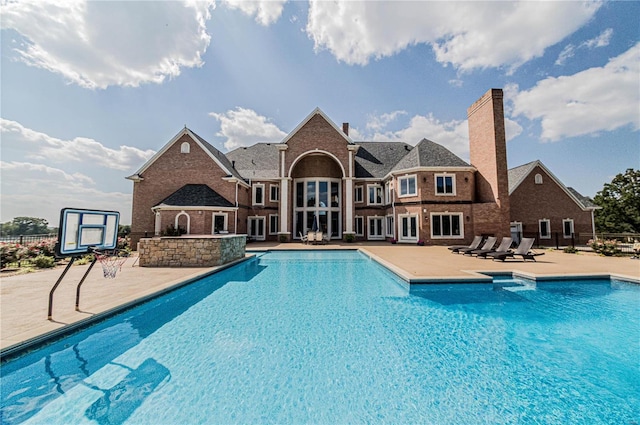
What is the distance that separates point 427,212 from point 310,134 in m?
12.4

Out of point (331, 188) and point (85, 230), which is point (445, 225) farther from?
point (85, 230)

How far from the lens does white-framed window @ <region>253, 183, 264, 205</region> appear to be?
83.7 feet

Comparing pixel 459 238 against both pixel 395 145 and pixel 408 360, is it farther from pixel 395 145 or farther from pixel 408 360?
pixel 408 360

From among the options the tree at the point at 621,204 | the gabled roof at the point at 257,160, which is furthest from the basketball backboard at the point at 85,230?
the tree at the point at 621,204

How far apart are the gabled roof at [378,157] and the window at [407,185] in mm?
3899

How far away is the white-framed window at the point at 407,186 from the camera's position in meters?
20.8

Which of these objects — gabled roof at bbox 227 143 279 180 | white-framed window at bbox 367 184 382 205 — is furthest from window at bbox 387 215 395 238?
gabled roof at bbox 227 143 279 180

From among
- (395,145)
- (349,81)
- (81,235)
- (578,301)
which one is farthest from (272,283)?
(395,145)

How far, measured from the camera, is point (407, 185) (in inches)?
838

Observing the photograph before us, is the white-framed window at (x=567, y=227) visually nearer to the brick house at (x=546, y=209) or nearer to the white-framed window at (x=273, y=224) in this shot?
the brick house at (x=546, y=209)

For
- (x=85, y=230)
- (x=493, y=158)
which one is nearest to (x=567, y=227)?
(x=493, y=158)

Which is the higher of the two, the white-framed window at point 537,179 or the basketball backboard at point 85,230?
the white-framed window at point 537,179

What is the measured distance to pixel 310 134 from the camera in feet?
77.5

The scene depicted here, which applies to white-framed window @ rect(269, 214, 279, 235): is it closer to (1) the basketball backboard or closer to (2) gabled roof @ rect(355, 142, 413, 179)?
(2) gabled roof @ rect(355, 142, 413, 179)
